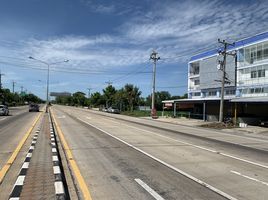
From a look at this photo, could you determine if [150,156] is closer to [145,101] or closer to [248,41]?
[248,41]

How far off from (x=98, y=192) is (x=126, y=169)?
2731 mm

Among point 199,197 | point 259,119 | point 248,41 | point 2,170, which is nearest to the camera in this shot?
point 199,197

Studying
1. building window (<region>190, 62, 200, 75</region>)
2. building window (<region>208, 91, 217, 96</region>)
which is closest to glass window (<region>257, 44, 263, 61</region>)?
building window (<region>208, 91, 217, 96</region>)

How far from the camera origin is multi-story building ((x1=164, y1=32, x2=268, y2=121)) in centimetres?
5012

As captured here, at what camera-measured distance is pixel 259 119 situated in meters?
45.6

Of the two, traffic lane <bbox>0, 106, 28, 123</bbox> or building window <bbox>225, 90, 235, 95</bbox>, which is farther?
building window <bbox>225, 90, 235, 95</bbox>

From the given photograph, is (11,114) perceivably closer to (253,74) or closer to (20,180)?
(253,74)

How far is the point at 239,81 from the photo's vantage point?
5931cm

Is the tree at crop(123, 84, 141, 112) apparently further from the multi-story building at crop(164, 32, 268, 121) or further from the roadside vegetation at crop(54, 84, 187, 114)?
the multi-story building at crop(164, 32, 268, 121)

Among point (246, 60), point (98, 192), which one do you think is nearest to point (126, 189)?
point (98, 192)

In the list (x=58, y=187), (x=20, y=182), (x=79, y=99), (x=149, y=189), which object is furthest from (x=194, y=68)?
(x=79, y=99)

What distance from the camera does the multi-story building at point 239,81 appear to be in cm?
5012

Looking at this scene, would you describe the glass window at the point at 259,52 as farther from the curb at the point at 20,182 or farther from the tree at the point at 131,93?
the curb at the point at 20,182

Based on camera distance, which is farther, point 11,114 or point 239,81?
point 239,81
